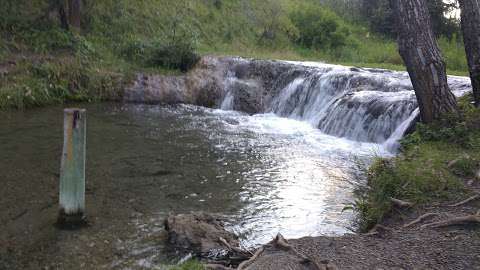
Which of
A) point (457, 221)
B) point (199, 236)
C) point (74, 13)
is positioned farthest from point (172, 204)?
point (74, 13)

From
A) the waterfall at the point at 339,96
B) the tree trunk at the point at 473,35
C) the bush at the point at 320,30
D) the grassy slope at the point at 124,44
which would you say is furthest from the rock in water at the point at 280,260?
the bush at the point at 320,30

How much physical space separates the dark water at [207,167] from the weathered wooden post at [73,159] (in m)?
0.83

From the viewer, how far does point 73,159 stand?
5406mm

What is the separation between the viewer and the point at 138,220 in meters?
6.29

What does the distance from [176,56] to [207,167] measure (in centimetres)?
955

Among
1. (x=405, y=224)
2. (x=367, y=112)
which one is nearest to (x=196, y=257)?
(x=405, y=224)

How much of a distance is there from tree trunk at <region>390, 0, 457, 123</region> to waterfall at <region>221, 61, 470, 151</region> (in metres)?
1.92

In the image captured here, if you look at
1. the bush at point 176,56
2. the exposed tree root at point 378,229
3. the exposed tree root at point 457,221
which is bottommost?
the exposed tree root at point 378,229

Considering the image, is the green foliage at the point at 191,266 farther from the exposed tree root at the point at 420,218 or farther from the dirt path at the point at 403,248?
the exposed tree root at the point at 420,218

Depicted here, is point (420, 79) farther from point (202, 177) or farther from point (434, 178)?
point (202, 177)

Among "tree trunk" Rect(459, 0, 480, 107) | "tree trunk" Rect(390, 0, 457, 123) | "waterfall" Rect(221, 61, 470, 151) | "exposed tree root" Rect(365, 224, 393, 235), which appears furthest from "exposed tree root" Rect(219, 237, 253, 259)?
"waterfall" Rect(221, 61, 470, 151)

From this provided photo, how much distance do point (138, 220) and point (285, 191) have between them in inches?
98.6

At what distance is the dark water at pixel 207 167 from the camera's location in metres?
6.71

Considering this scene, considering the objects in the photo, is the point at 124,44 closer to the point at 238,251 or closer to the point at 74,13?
the point at 74,13
